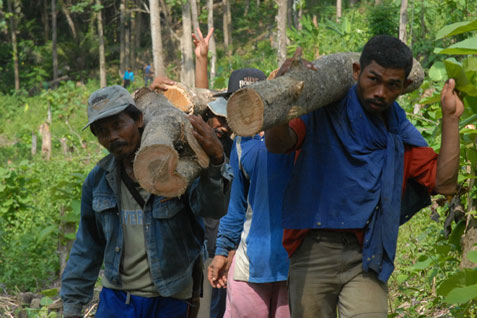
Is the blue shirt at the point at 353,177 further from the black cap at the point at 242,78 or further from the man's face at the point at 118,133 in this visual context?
the black cap at the point at 242,78

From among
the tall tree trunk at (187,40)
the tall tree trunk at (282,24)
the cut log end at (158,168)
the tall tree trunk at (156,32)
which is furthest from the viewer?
the tall tree trunk at (187,40)

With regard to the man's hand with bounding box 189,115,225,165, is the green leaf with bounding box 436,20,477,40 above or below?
above

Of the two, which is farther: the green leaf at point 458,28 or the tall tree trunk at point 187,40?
the tall tree trunk at point 187,40

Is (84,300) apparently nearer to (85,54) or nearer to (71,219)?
(71,219)

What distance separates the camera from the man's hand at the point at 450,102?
2896 mm

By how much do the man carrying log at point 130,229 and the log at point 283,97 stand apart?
722 millimetres

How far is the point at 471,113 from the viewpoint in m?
3.30

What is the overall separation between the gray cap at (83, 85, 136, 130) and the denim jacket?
0.30 metres

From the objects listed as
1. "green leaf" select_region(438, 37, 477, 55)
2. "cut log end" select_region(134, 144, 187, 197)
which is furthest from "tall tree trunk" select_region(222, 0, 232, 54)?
"cut log end" select_region(134, 144, 187, 197)

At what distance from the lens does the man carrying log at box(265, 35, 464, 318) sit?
2.90m

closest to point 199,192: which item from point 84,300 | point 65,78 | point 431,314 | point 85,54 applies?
point 84,300

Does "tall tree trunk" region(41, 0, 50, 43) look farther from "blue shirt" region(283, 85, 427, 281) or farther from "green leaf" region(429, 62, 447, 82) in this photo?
"blue shirt" region(283, 85, 427, 281)

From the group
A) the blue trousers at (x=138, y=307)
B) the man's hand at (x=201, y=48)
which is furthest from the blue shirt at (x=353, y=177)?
the man's hand at (x=201, y=48)

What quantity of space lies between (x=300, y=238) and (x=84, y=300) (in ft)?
4.08
